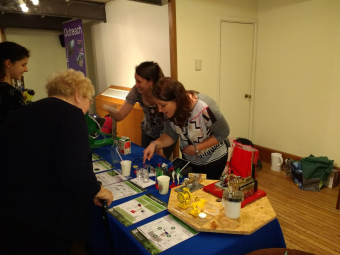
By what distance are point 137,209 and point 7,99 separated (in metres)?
1.23

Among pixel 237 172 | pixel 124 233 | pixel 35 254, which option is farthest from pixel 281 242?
pixel 237 172

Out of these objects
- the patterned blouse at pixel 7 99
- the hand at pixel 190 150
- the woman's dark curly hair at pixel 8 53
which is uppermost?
the woman's dark curly hair at pixel 8 53

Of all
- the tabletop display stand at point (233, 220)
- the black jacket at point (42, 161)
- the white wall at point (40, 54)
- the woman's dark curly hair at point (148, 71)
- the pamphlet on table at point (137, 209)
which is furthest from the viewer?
the white wall at point (40, 54)

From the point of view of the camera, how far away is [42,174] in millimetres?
1020

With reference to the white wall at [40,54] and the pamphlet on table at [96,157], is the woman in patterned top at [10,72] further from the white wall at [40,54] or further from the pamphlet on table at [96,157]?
the white wall at [40,54]

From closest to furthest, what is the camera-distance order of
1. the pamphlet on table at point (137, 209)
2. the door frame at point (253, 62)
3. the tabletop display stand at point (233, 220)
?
the tabletop display stand at point (233, 220)
the pamphlet on table at point (137, 209)
the door frame at point (253, 62)

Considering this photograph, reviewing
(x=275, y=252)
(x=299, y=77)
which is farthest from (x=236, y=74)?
(x=275, y=252)

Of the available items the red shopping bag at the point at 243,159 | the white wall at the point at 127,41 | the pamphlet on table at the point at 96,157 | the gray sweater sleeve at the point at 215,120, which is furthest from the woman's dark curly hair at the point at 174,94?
the white wall at the point at 127,41

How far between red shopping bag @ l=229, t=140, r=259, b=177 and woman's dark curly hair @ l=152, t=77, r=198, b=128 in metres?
1.68

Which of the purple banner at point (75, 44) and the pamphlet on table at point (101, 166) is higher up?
the purple banner at point (75, 44)

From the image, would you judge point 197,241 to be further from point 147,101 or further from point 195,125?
point 147,101

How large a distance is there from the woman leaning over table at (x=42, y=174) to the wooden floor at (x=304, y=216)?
3.62 ft

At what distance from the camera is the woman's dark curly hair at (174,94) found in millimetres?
1560

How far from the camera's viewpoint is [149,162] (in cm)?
194
